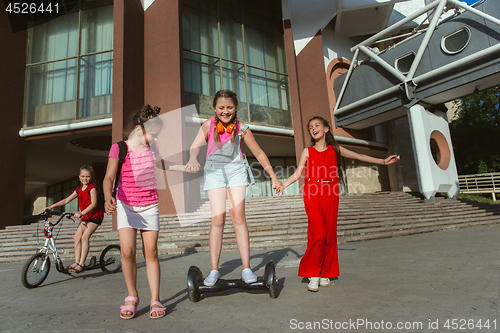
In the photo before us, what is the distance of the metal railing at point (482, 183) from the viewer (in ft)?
70.0

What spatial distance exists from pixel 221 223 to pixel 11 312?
6.81ft

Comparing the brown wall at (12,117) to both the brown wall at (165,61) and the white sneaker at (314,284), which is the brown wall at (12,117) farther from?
the white sneaker at (314,284)

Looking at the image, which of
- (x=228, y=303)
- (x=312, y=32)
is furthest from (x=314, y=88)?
(x=228, y=303)

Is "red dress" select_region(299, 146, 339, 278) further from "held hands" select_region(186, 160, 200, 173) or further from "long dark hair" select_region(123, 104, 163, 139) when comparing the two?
"long dark hair" select_region(123, 104, 163, 139)

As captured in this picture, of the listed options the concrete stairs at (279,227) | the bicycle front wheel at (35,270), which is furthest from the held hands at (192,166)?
the concrete stairs at (279,227)

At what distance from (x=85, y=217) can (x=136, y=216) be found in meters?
2.81

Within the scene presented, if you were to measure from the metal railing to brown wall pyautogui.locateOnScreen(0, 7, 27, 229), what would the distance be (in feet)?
87.9

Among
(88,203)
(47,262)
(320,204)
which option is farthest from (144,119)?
(47,262)

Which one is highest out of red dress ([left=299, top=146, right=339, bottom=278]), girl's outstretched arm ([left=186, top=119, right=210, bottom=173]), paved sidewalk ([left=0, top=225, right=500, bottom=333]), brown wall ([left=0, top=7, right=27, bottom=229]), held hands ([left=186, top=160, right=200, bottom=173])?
brown wall ([left=0, top=7, right=27, bottom=229])

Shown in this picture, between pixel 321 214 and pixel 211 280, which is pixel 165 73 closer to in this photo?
pixel 321 214

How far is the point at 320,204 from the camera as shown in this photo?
3246 millimetres

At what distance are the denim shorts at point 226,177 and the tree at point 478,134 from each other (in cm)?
2783

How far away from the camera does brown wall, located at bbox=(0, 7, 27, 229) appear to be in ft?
40.5

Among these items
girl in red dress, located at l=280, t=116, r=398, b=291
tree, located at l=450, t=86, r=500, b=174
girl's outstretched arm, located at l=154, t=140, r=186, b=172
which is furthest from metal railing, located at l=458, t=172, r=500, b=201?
girl's outstretched arm, located at l=154, t=140, r=186, b=172
